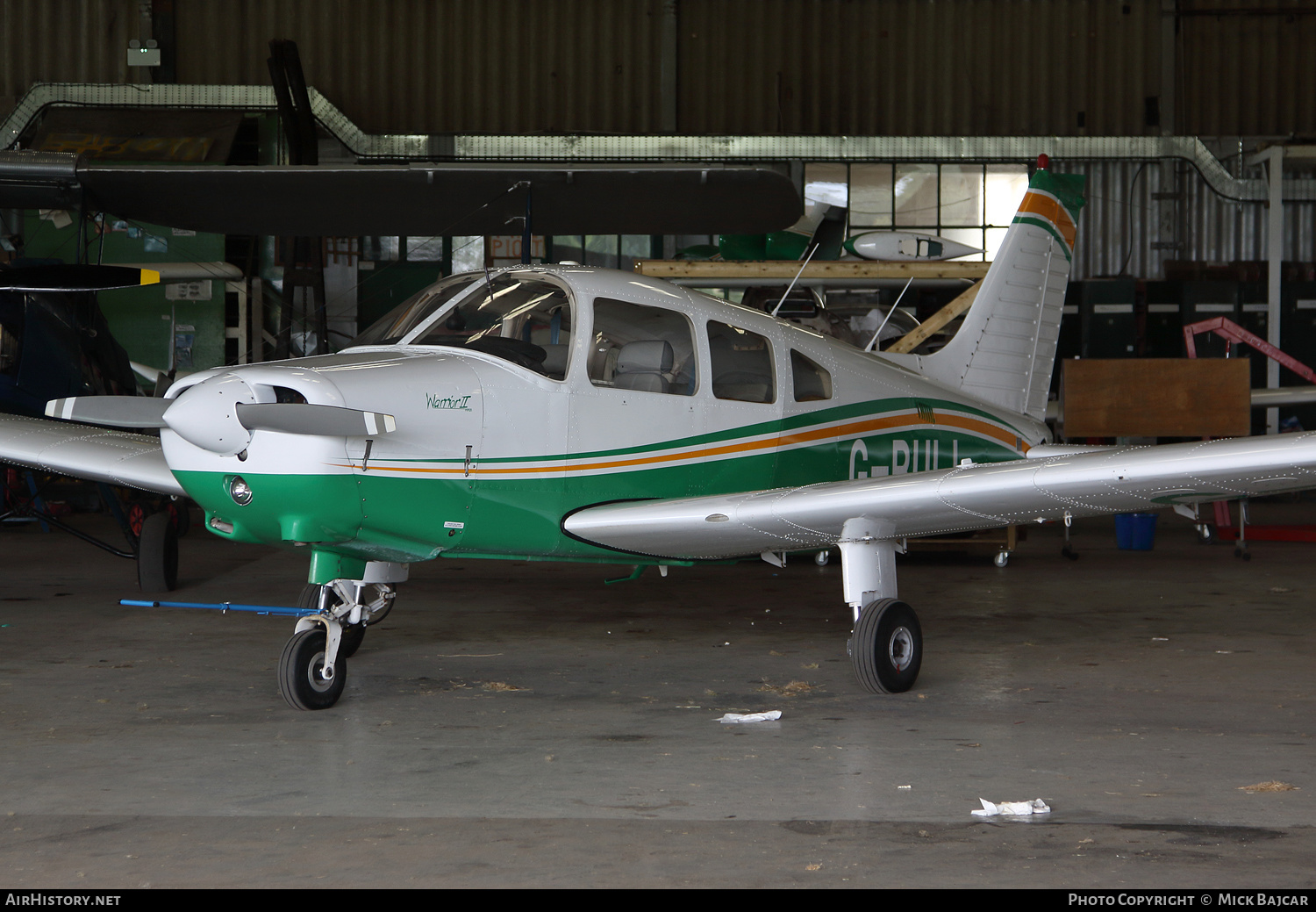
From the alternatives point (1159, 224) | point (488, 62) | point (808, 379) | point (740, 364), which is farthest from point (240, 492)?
point (1159, 224)

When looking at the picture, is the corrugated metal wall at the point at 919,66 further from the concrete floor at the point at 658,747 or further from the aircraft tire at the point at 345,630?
the aircraft tire at the point at 345,630

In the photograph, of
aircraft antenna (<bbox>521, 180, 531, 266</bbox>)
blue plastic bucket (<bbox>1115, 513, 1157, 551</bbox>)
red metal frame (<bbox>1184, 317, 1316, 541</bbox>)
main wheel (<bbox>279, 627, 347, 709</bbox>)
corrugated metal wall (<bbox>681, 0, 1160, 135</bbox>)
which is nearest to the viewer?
main wheel (<bbox>279, 627, 347, 709</bbox>)

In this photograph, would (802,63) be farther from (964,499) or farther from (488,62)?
(964,499)

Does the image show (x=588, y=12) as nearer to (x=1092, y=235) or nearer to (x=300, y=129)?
(x=300, y=129)

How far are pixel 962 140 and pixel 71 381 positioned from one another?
39.7ft

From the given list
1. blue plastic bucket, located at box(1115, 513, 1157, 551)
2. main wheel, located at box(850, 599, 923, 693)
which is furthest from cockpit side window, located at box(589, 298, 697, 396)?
blue plastic bucket, located at box(1115, 513, 1157, 551)

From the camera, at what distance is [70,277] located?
287 inches

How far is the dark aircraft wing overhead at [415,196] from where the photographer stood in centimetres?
782

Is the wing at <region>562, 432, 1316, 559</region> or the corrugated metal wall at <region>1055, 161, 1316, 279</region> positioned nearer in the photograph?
the wing at <region>562, 432, 1316, 559</region>

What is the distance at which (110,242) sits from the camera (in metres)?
15.1

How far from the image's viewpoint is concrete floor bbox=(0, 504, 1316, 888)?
311 cm

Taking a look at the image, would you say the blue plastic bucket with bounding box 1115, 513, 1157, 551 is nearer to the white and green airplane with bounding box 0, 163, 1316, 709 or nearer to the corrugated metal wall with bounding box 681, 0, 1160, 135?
the white and green airplane with bounding box 0, 163, 1316, 709

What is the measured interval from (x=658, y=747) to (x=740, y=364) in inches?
84.6

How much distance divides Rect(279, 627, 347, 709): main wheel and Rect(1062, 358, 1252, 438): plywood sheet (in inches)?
269
